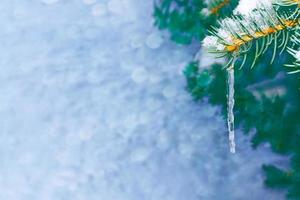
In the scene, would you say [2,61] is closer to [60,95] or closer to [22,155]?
[60,95]

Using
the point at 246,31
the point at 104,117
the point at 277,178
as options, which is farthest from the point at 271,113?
the point at 104,117

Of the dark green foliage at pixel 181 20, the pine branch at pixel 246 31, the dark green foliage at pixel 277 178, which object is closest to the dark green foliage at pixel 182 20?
the dark green foliage at pixel 181 20

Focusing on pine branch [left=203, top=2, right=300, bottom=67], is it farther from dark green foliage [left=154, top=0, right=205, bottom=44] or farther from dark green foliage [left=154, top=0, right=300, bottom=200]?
dark green foliage [left=154, top=0, right=205, bottom=44]

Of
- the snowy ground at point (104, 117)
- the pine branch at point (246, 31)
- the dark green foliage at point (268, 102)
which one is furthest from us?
the snowy ground at point (104, 117)

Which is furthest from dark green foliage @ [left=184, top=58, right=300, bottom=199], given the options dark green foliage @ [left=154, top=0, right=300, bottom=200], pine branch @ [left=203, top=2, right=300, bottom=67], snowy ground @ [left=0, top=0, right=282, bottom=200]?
pine branch @ [left=203, top=2, right=300, bottom=67]

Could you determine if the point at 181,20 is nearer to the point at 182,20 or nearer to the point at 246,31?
the point at 182,20

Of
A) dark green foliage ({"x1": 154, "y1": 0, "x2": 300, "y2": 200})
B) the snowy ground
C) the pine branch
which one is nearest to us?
the pine branch

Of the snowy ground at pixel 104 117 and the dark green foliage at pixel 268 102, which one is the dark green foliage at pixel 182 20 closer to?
the dark green foliage at pixel 268 102

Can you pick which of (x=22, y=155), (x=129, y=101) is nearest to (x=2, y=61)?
(x=22, y=155)
